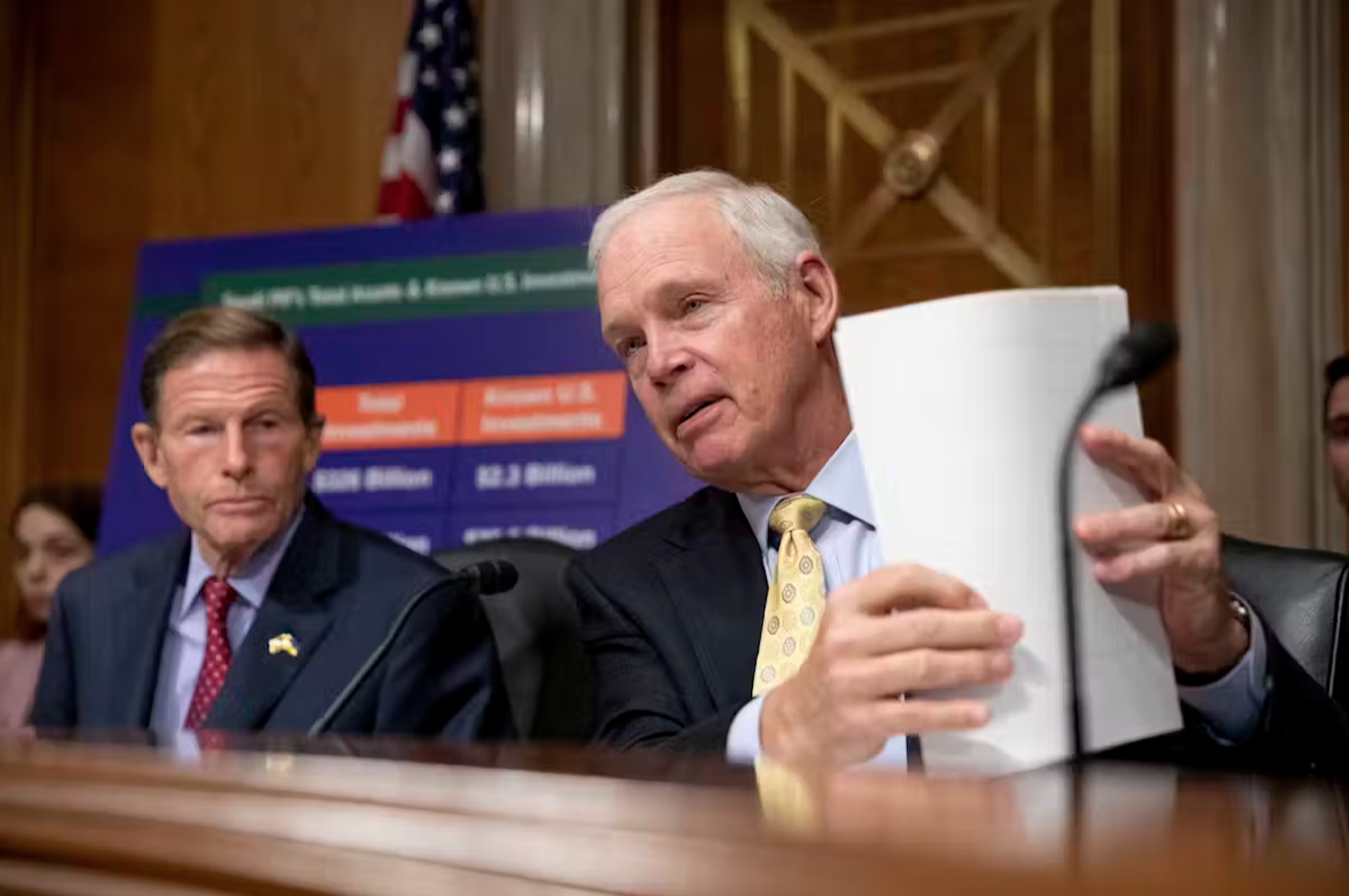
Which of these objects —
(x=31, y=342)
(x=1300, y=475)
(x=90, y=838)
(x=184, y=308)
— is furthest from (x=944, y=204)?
(x=90, y=838)

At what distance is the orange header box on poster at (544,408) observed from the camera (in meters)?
3.98

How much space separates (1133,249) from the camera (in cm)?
428

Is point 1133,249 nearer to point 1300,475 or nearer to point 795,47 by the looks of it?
point 1300,475

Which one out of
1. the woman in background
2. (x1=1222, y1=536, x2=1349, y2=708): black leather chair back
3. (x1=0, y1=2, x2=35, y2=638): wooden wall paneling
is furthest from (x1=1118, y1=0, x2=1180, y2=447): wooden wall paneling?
(x1=0, y1=2, x2=35, y2=638): wooden wall paneling

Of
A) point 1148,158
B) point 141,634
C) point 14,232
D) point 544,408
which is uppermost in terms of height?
point 14,232

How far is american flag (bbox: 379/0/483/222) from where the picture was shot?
15.4 feet

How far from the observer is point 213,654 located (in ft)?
8.29

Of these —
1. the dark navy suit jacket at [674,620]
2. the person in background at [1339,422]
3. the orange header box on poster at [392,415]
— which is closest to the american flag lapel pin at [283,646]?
the dark navy suit jacket at [674,620]

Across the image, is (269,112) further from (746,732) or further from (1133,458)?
(1133,458)

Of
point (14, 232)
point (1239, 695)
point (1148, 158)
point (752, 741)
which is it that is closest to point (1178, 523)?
point (1239, 695)

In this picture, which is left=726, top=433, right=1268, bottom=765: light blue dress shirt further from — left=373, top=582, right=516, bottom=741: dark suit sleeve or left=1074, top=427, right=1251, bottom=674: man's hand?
left=373, top=582, right=516, bottom=741: dark suit sleeve

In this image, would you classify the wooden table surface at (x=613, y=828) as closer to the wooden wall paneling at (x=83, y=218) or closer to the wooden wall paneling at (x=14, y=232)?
the wooden wall paneling at (x=83, y=218)

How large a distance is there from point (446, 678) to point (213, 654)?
18.3 inches

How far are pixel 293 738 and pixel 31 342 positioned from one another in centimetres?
508
